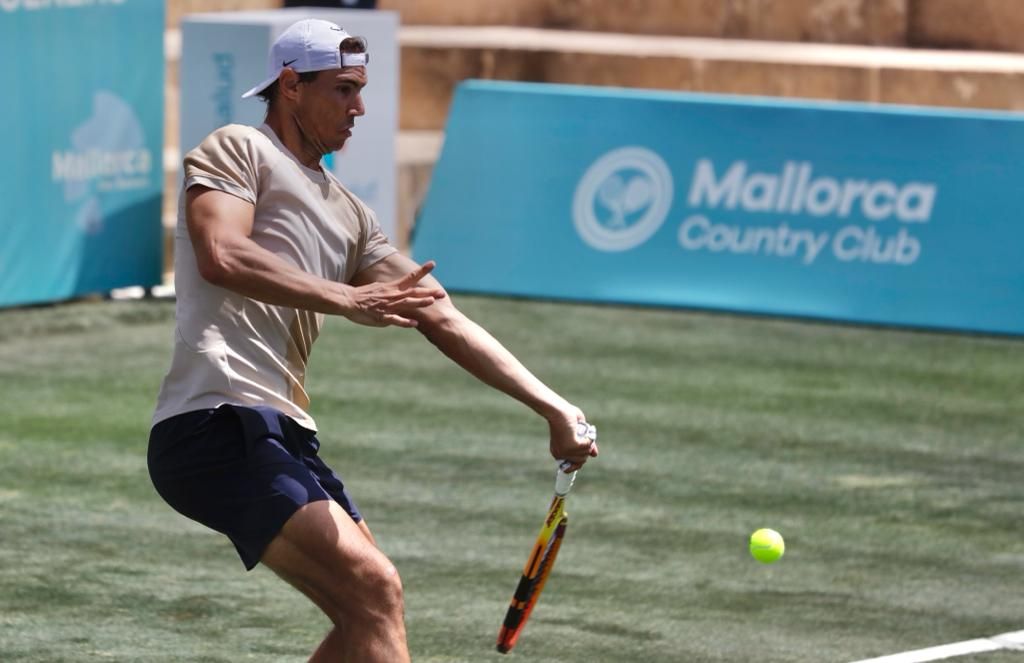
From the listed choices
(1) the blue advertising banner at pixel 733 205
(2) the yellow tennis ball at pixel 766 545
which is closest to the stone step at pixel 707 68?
(1) the blue advertising banner at pixel 733 205

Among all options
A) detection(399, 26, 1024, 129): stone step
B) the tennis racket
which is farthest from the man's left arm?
detection(399, 26, 1024, 129): stone step

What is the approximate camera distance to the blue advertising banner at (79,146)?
14.0 m

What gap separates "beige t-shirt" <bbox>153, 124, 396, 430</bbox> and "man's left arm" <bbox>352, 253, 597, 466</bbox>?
0.86 ft

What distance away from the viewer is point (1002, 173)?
561 inches

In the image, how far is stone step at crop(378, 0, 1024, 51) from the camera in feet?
68.0

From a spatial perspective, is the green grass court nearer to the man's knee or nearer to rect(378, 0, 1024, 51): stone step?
the man's knee

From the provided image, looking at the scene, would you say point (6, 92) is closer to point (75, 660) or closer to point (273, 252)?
point (75, 660)

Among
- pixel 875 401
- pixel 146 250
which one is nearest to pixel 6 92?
pixel 146 250

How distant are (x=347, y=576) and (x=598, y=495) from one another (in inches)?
183

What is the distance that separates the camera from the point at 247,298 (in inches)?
215

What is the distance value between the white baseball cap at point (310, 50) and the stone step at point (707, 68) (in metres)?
14.1

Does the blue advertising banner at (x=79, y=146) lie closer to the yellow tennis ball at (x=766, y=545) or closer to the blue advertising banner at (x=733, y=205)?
the blue advertising banner at (x=733, y=205)

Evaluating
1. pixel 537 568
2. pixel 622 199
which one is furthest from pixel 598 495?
pixel 622 199

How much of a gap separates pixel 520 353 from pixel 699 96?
3.05 m
